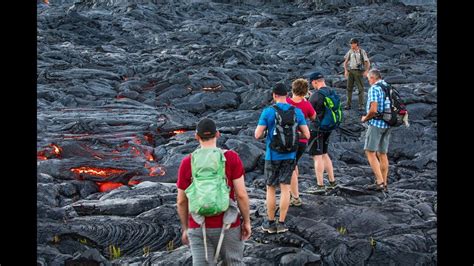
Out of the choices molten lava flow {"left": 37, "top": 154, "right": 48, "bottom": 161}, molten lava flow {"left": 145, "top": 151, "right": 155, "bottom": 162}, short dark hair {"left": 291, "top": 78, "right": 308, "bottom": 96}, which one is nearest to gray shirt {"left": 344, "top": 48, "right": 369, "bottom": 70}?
molten lava flow {"left": 145, "top": 151, "right": 155, "bottom": 162}

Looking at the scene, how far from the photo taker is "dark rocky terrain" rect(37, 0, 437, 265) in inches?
359

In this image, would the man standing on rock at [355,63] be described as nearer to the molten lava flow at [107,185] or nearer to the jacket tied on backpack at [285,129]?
the molten lava flow at [107,185]

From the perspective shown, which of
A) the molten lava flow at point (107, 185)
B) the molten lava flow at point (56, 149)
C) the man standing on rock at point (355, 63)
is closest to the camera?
the molten lava flow at point (107, 185)

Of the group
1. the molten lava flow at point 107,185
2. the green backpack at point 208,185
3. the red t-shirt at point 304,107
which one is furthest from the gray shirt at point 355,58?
the green backpack at point 208,185

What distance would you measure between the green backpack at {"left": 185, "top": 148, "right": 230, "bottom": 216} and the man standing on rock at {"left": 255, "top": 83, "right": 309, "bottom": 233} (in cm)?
217

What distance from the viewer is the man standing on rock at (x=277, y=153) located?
827cm

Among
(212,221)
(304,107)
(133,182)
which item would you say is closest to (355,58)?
(133,182)

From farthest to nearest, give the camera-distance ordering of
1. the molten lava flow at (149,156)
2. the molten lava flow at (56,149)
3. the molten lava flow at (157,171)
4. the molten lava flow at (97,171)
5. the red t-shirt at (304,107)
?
the molten lava flow at (149,156)
the molten lava flow at (56,149)
the molten lava flow at (157,171)
the molten lava flow at (97,171)
the red t-shirt at (304,107)

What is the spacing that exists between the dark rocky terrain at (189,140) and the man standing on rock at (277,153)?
54 cm

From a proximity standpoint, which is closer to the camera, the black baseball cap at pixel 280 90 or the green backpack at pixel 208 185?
the green backpack at pixel 208 185

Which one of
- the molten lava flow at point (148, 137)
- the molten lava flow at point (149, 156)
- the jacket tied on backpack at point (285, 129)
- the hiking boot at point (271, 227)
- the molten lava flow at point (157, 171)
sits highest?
the jacket tied on backpack at point (285, 129)

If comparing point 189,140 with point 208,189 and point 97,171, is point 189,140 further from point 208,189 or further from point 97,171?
point 208,189
